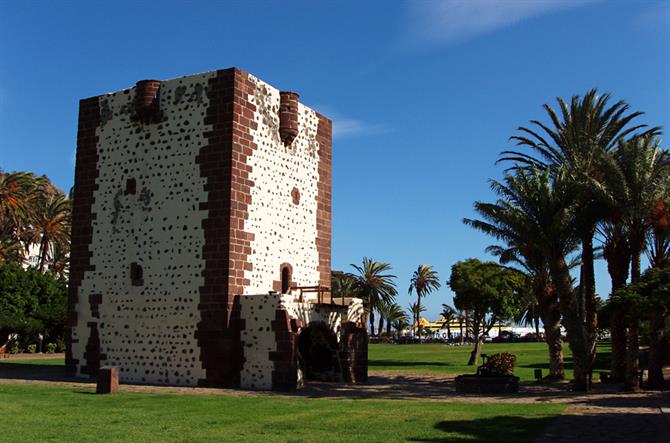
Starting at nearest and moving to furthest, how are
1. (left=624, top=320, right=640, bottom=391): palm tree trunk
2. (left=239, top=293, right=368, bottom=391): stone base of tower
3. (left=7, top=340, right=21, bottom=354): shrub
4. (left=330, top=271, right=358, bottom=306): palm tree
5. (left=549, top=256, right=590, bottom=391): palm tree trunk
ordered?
(left=624, top=320, right=640, bottom=391): palm tree trunk, (left=549, top=256, right=590, bottom=391): palm tree trunk, (left=239, top=293, right=368, bottom=391): stone base of tower, (left=7, top=340, right=21, bottom=354): shrub, (left=330, top=271, right=358, bottom=306): palm tree

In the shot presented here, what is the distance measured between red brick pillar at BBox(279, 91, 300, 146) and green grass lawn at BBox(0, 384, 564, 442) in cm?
982

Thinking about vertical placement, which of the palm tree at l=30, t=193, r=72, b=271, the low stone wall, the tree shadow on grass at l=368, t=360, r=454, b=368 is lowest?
the tree shadow on grass at l=368, t=360, r=454, b=368

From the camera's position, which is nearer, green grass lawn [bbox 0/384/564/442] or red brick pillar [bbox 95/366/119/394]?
green grass lawn [bbox 0/384/564/442]

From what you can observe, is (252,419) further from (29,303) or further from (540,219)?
(29,303)

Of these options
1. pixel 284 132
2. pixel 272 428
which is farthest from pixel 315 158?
pixel 272 428

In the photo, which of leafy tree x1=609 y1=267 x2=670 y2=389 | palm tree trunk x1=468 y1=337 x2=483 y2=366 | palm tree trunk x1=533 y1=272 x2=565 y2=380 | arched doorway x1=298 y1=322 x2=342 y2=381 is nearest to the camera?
leafy tree x1=609 y1=267 x2=670 y2=389

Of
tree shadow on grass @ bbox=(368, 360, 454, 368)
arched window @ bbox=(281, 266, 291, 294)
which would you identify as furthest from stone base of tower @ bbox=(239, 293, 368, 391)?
tree shadow on grass @ bbox=(368, 360, 454, 368)

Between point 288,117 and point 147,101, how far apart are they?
4757mm

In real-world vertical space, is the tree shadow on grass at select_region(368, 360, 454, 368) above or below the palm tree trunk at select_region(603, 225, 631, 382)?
below

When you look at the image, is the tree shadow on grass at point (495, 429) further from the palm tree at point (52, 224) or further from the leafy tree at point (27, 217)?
the palm tree at point (52, 224)

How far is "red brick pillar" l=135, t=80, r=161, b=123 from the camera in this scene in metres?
24.0

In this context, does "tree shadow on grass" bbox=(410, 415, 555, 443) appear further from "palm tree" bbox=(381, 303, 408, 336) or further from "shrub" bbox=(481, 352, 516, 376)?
"palm tree" bbox=(381, 303, 408, 336)

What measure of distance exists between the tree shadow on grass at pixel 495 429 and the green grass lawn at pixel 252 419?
0.05 ft

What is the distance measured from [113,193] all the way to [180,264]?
407cm
